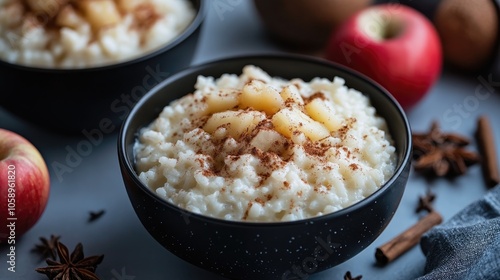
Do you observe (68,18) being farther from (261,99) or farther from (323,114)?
(323,114)

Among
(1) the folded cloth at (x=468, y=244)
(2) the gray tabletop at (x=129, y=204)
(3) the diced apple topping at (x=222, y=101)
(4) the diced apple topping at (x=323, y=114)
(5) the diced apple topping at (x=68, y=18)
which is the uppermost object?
(4) the diced apple topping at (x=323, y=114)

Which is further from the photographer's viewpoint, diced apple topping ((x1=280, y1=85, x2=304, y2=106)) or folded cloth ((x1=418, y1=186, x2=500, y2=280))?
diced apple topping ((x1=280, y1=85, x2=304, y2=106))

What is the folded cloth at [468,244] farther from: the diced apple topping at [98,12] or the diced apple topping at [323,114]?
the diced apple topping at [98,12]

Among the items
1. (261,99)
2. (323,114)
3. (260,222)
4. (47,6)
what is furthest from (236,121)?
(47,6)

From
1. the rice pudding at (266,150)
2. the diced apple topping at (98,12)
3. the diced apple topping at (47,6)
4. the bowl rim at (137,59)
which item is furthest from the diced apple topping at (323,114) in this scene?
the diced apple topping at (47,6)

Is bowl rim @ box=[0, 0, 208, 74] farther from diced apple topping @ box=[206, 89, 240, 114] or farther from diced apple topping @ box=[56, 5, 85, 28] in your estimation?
diced apple topping @ box=[206, 89, 240, 114]

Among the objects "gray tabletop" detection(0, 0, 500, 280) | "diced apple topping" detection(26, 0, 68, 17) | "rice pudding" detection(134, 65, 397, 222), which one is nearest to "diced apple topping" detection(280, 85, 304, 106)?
"rice pudding" detection(134, 65, 397, 222)

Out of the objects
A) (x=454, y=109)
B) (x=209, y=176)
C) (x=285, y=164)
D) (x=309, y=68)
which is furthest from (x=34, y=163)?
(x=454, y=109)
